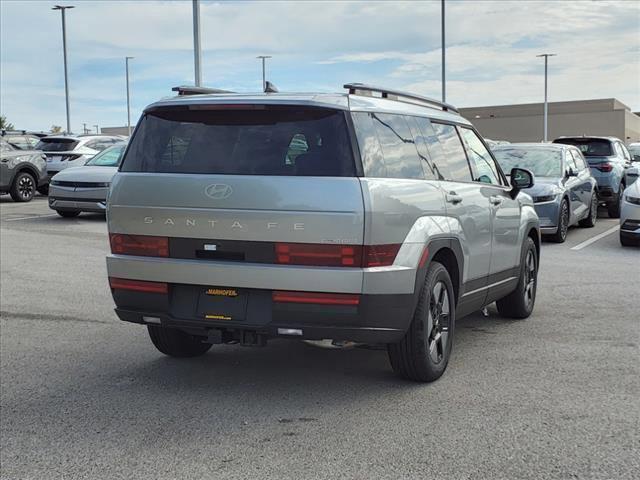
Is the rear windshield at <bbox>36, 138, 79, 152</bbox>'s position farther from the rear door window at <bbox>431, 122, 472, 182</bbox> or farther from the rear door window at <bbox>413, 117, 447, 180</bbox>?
the rear door window at <bbox>413, 117, 447, 180</bbox>

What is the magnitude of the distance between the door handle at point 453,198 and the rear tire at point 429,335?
0.49 m

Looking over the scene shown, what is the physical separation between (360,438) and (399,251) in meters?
1.13

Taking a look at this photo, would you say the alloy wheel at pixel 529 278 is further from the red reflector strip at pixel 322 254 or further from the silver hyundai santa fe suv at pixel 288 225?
the red reflector strip at pixel 322 254

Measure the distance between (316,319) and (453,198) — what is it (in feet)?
5.02

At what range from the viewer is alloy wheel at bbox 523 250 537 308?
753 cm

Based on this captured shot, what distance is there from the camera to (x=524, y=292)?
7492mm

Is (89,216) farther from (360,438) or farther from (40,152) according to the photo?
(360,438)

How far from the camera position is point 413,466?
159 inches

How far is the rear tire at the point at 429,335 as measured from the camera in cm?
519

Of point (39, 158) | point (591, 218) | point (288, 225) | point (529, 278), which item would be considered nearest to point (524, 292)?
point (529, 278)

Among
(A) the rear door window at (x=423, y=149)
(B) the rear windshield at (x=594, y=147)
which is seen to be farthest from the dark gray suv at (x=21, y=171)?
(A) the rear door window at (x=423, y=149)

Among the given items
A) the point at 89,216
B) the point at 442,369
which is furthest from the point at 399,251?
the point at 89,216

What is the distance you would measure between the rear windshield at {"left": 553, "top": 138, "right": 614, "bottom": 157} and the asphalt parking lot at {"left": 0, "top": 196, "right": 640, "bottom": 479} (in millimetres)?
11156

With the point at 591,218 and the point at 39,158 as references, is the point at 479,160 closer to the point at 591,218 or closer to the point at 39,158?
the point at 591,218
